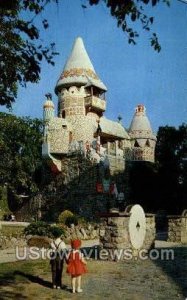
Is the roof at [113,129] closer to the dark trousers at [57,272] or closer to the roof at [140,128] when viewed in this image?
the roof at [140,128]

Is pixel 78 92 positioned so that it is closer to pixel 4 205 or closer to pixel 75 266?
pixel 4 205

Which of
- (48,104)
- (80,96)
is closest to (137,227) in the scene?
(48,104)

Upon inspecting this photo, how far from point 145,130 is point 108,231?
22810mm

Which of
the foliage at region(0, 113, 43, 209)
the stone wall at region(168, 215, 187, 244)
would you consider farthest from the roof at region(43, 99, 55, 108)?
the stone wall at region(168, 215, 187, 244)

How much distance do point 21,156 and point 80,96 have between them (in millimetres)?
9995

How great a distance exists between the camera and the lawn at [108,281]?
658 cm

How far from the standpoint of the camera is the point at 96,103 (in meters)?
30.6

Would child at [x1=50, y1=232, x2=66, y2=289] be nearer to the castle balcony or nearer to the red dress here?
the red dress

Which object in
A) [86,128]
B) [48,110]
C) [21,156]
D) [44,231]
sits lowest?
[44,231]

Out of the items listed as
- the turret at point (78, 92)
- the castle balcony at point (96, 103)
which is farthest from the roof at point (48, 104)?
the castle balcony at point (96, 103)

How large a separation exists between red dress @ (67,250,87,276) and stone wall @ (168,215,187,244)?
24.9 feet

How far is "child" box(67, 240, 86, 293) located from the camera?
6793 millimetres

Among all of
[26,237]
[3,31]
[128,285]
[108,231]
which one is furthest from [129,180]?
[3,31]

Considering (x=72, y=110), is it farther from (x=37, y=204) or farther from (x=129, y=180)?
(x=129, y=180)
